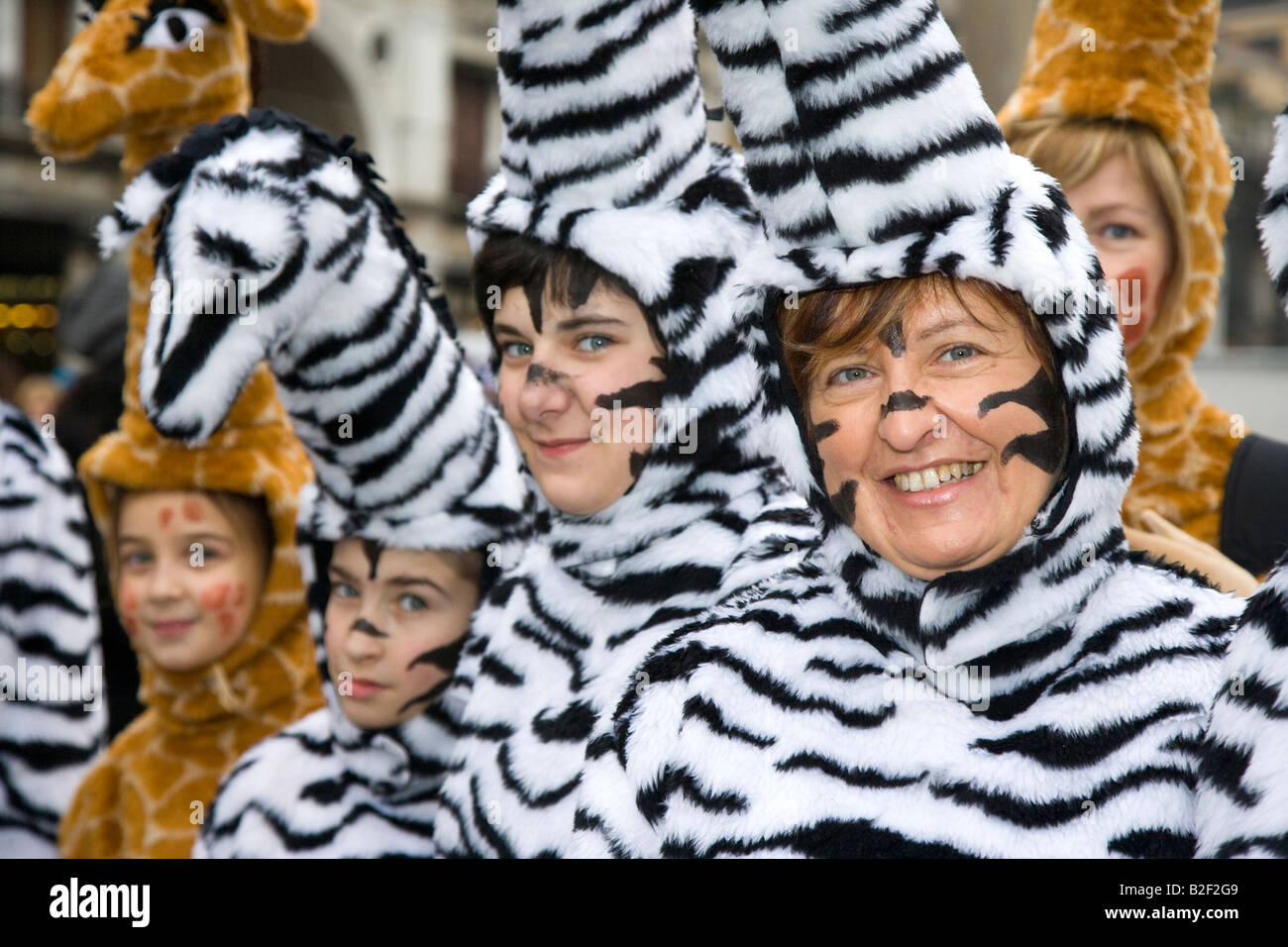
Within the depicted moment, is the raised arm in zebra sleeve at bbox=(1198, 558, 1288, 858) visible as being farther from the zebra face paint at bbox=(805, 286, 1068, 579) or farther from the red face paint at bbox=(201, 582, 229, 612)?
the red face paint at bbox=(201, 582, 229, 612)

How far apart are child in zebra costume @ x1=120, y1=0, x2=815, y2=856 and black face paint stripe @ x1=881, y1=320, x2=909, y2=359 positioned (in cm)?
43

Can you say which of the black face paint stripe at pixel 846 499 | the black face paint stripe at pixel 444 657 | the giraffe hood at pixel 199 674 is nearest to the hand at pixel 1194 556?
the black face paint stripe at pixel 846 499

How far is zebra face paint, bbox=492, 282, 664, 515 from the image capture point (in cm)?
207

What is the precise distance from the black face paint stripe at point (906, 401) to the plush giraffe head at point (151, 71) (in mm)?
1843

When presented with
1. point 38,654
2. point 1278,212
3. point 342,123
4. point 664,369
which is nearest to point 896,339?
point 1278,212

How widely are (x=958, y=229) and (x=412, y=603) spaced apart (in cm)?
131

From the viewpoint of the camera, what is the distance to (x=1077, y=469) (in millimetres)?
1530

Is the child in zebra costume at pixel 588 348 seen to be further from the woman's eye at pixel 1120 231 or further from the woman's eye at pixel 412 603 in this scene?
the woman's eye at pixel 1120 231

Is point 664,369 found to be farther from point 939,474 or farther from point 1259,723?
point 1259,723

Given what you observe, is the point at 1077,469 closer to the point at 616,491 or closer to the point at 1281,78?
the point at 616,491

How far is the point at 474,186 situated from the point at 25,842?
A: 14.4 meters

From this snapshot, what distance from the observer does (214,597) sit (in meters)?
2.83

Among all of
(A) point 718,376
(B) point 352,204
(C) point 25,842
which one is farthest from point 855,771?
(C) point 25,842

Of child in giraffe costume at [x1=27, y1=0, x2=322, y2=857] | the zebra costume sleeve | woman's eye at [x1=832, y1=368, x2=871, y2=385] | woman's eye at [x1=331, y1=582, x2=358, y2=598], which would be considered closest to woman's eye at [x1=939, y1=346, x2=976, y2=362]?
woman's eye at [x1=832, y1=368, x2=871, y2=385]
